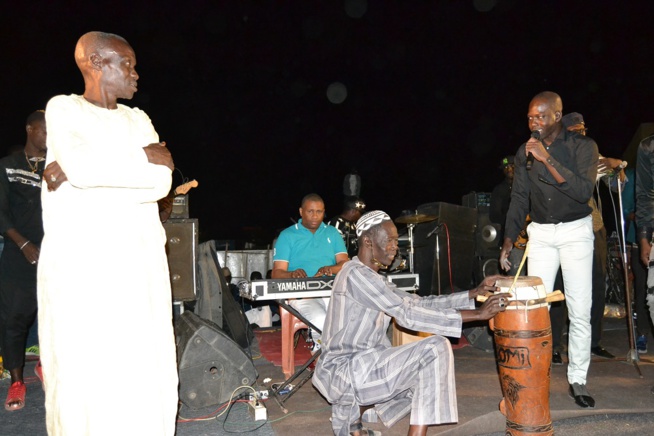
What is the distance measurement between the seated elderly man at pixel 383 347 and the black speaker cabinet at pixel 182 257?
8.48 ft

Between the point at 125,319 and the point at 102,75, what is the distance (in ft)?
3.15

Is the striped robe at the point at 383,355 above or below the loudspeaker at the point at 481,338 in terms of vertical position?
above

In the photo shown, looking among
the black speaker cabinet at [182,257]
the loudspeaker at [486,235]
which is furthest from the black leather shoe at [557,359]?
the loudspeaker at [486,235]

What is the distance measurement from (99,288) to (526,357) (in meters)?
2.09

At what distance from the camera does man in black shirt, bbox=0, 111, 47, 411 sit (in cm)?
354

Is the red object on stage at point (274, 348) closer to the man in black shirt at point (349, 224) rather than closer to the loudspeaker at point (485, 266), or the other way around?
the man in black shirt at point (349, 224)

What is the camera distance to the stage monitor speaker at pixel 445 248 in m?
7.79

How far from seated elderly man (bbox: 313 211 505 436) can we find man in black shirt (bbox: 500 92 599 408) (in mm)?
1000

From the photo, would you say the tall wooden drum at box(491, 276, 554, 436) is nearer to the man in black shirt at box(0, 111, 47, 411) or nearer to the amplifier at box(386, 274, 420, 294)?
the amplifier at box(386, 274, 420, 294)

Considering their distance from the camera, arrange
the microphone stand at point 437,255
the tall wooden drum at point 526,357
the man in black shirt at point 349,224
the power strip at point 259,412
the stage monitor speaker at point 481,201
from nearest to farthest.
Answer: the tall wooden drum at point 526,357 < the power strip at point 259,412 < the man in black shirt at point 349,224 < the microphone stand at point 437,255 < the stage monitor speaker at point 481,201

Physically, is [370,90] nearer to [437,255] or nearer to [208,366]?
[437,255]

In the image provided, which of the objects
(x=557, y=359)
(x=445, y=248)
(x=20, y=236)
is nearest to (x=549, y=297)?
(x=557, y=359)

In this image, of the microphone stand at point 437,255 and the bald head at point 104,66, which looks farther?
the microphone stand at point 437,255

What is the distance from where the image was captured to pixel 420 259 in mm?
8109
